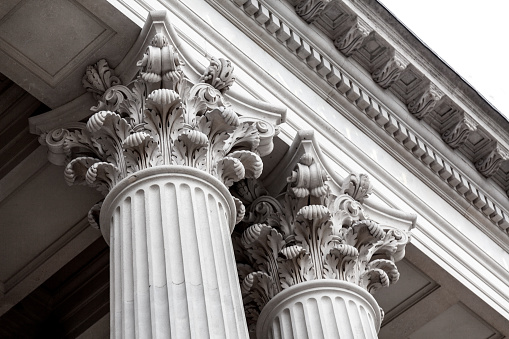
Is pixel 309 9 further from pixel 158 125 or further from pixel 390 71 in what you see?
pixel 158 125

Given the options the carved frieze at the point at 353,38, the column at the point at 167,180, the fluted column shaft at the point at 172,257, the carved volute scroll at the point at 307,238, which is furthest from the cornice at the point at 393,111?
the fluted column shaft at the point at 172,257

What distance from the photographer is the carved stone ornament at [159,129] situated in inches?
569

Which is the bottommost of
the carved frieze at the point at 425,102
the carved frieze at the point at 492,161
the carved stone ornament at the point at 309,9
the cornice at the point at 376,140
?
the cornice at the point at 376,140

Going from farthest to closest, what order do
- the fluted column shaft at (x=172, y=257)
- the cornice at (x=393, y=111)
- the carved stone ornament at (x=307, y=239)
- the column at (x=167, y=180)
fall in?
the cornice at (x=393, y=111), the carved stone ornament at (x=307, y=239), the column at (x=167, y=180), the fluted column shaft at (x=172, y=257)

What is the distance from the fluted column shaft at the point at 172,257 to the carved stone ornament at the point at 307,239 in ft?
5.61

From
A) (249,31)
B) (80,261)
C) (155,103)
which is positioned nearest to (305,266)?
(155,103)

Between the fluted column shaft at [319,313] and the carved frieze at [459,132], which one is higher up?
the carved frieze at [459,132]

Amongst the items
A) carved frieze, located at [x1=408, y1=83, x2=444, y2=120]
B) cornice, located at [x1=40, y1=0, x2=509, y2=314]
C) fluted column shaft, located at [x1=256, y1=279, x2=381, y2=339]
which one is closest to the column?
fluted column shaft, located at [x1=256, y1=279, x2=381, y2=339]

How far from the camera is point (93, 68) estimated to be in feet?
52.3

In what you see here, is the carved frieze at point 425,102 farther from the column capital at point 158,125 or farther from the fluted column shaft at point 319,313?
the fluted column shaft at point 319,313

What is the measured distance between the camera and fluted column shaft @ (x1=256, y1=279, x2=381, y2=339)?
1533 centimetres

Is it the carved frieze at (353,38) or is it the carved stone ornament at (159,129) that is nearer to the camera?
the carved stone ornament at (159,129)

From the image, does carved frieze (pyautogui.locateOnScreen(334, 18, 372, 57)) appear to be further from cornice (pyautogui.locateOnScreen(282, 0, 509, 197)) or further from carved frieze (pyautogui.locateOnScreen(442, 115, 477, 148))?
carved frieze (pyautogui.locateOnScreen(442, 115, 477, 148))

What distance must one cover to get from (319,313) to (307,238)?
133 cm
